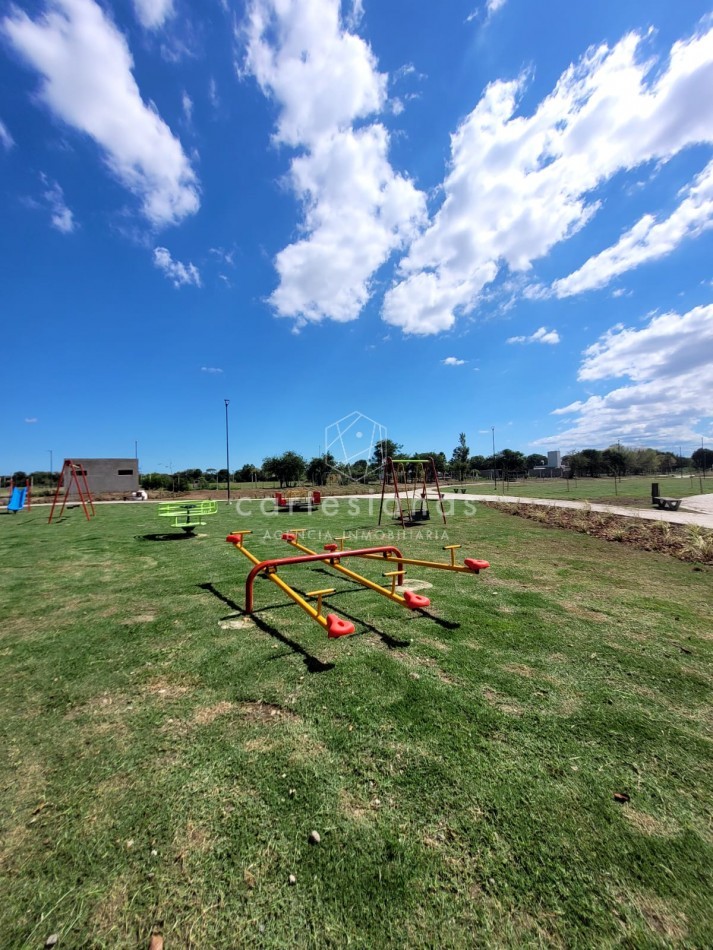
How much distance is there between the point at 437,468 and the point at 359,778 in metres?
66.9

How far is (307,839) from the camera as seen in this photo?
1.88 meters

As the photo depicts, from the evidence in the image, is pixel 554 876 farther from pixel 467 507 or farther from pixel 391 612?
pixel 467 507

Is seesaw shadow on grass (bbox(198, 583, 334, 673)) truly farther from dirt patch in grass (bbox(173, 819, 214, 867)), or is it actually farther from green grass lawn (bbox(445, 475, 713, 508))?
green grass lawn (bbox(445, 475, 713, 508))

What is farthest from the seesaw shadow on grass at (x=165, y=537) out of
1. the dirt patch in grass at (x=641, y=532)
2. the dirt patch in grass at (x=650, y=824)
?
the dirt patch in grass at (x=641, y=532)

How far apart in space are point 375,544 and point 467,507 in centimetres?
969

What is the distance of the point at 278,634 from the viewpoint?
4.25 metres

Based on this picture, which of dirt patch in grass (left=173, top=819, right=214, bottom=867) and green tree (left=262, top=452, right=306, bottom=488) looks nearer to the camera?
dirt patch in grass (left=173, top=819, right=214, bottom=867)

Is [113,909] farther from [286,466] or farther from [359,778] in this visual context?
[286,466]

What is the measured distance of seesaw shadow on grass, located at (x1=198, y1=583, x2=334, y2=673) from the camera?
11.6ft

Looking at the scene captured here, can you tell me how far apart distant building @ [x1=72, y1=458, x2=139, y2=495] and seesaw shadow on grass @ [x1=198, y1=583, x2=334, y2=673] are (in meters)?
38.7

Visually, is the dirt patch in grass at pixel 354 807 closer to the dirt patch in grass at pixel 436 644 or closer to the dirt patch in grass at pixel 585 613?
the dirt patch in grass at pixel 436 644

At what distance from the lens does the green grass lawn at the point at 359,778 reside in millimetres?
1588

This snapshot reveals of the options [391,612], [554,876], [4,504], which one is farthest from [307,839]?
[4,504]

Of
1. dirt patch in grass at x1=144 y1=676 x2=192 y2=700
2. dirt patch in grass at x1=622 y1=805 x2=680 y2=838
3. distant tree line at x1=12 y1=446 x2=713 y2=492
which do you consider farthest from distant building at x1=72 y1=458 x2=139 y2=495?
dirt patch in grass at x1=622 y1=805 x2=680 y2=838
